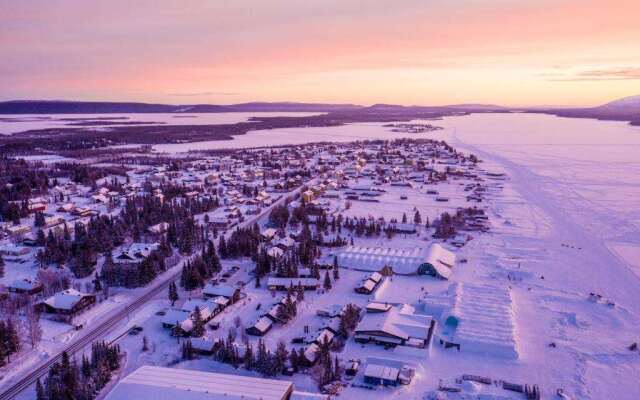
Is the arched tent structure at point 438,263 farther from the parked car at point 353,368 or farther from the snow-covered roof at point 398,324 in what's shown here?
the parked car at point 353,368

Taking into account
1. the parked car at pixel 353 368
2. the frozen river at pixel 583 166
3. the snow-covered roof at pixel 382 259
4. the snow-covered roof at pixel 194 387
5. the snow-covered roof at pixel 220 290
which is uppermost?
the frozen river at pixel 583 166

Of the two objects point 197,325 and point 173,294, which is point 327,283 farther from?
point 173,294

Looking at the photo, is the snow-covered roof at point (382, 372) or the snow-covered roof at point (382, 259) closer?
the snow-covered roof at point (382, 372)

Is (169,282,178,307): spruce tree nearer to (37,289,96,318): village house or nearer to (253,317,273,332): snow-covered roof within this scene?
(37,289,96,318): village house

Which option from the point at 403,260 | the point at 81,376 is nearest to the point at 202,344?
the point at 81,376

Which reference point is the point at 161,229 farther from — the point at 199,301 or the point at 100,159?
the point at 100,159

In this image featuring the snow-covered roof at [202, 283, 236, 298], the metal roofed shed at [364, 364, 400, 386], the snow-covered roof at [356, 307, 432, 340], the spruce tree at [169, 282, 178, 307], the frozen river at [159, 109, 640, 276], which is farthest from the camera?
the frozen river at [159, 109, 640, 276]

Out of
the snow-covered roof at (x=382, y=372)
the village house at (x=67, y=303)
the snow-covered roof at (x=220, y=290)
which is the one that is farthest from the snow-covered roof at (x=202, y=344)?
the village house at (x=67, y=303)

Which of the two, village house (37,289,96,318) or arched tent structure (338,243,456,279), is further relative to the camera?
arched tent structure (338,243,456,279)

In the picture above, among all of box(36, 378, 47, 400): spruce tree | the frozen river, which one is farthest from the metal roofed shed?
the frozen river
